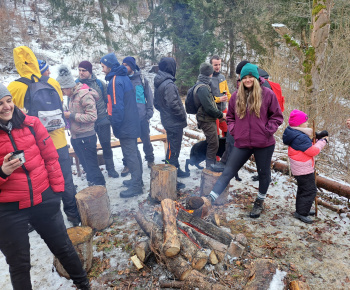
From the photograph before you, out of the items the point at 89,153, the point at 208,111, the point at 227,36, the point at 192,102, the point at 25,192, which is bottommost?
the point at 89,153

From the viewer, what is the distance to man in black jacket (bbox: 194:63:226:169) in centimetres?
445

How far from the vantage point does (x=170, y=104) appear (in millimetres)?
4344

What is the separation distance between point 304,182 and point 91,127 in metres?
3.74

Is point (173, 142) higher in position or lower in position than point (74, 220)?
higher

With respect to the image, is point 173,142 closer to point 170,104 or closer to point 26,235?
point 170,104

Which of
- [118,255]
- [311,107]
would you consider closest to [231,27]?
[311,107]

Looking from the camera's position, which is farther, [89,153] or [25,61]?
[89,153]

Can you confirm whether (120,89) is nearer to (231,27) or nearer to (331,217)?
(331,217)

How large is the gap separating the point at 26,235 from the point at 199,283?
5.57 feet

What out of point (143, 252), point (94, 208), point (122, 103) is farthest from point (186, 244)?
point (122, 103)

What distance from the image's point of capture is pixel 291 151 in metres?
3.56

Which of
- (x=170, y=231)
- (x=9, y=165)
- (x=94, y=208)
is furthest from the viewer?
(x=94, y=208)

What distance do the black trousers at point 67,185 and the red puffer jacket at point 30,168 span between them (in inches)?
46.7

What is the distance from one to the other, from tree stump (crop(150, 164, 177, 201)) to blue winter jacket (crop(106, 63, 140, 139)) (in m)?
0.85
